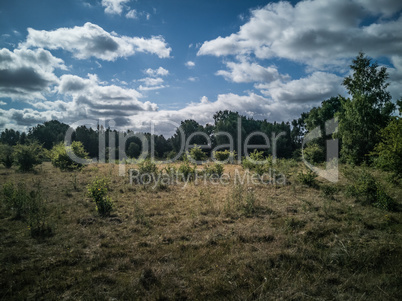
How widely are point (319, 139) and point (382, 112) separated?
44.3ft

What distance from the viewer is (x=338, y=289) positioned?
410 cm

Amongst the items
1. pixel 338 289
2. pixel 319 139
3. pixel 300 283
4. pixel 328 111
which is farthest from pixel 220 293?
pixel 328 111

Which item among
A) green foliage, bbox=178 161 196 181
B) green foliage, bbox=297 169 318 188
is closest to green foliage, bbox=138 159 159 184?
green foliage, bbox=178 161 196 181

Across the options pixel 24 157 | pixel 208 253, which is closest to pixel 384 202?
pixel 208 253

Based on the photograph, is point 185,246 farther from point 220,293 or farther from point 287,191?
point 287,191

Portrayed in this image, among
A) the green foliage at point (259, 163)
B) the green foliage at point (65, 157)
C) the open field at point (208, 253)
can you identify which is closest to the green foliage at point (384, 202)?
the open field at point (208, 253)

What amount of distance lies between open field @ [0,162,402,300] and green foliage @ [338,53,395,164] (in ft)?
41.3

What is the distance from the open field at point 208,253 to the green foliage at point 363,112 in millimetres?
12603

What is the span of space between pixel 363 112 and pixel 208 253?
2160 cm

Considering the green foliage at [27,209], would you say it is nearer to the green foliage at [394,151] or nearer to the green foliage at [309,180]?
the green foliage at [309,180]

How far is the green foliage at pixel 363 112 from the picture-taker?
18859 mm

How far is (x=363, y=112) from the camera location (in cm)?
1895

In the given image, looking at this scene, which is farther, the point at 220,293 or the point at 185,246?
the point at 185,246

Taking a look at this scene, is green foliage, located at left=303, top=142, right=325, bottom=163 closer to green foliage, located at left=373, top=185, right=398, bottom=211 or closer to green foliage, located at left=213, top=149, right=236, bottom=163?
green foliage, located at left=213, top=149, right=236, bottom=163
